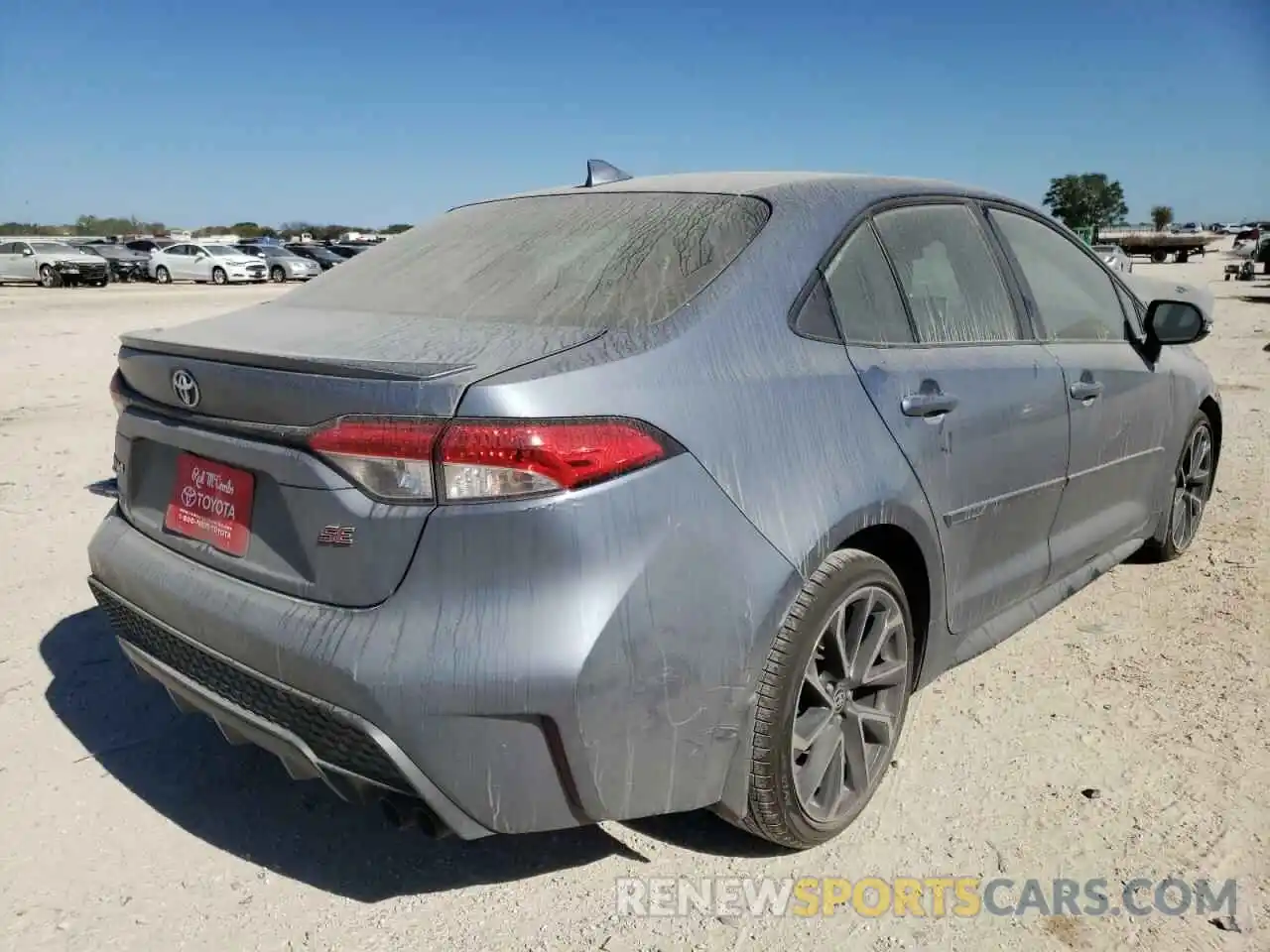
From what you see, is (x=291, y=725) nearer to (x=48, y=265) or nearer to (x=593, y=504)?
(x=593, y=504)

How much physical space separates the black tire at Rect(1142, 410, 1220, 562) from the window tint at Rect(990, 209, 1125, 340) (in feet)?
3.09

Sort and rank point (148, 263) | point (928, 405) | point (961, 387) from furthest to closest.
Result: point (148, 263) → point (961, 387) → point (928, 405)

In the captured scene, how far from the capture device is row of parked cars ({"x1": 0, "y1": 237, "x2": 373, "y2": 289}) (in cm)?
3198

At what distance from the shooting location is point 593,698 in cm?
193

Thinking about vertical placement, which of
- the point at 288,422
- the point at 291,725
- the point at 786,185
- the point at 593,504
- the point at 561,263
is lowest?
the point at 291,725

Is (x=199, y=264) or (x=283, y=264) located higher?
(x=283, y=264)

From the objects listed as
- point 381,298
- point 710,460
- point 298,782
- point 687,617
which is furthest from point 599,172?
point 298,782

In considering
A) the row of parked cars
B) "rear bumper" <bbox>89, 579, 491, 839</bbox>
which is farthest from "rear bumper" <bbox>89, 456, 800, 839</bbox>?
the row of parked cars

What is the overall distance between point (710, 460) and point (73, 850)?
192cm

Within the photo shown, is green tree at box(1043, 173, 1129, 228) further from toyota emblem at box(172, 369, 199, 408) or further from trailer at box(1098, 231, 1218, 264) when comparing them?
toyota emblem at box(172, 369, 199, 408)

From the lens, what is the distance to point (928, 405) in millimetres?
2670

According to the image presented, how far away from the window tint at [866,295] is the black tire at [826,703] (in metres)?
0.60

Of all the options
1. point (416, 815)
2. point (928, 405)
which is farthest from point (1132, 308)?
point (416, 815)

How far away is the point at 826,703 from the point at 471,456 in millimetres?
1151
